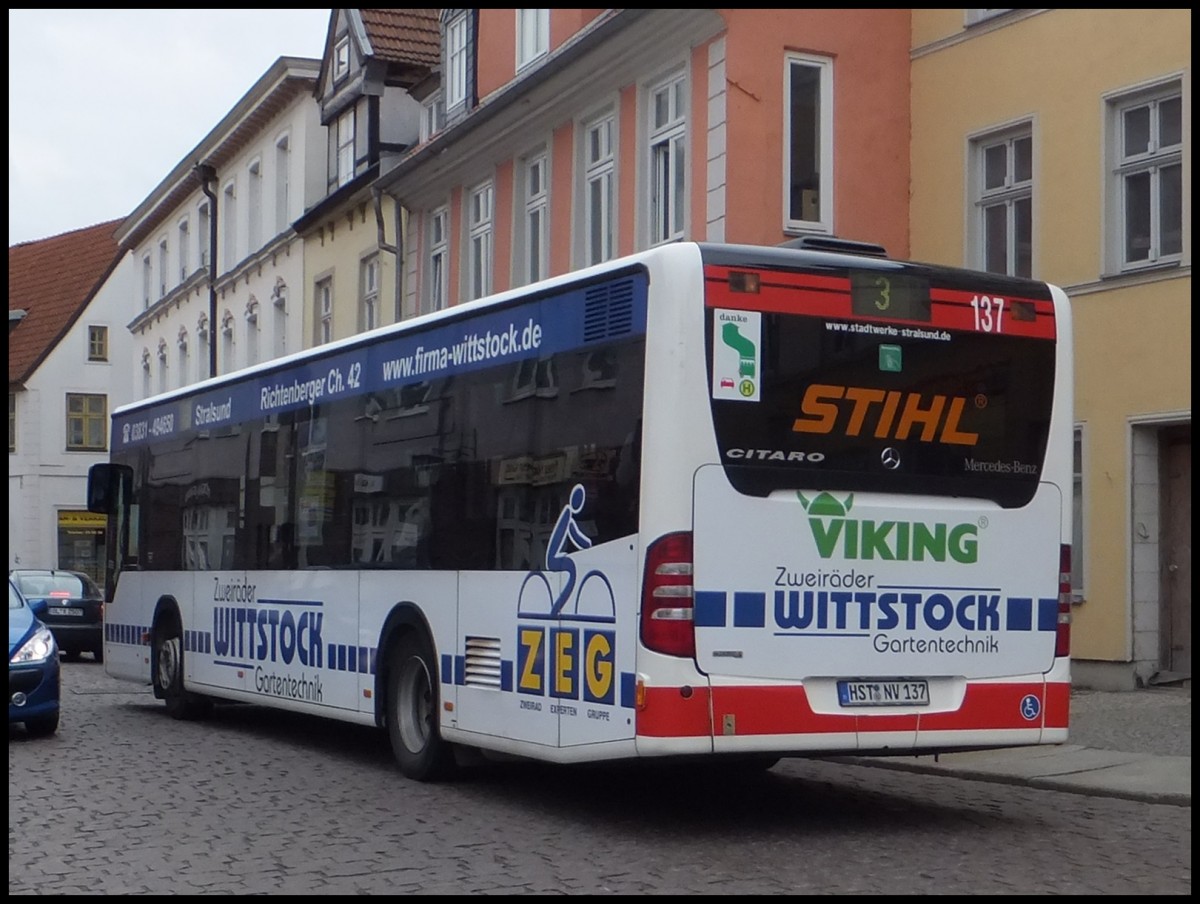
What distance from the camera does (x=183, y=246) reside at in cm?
5103

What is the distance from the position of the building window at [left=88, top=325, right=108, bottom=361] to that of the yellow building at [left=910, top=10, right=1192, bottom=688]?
4631cm

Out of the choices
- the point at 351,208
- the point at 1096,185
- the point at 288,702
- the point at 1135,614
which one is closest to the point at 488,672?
the point at 288,702

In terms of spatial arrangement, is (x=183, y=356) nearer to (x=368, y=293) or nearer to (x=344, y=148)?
(x=344, y=148)

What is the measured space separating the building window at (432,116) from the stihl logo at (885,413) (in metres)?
23.0

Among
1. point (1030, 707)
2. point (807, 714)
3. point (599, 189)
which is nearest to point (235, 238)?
point (599, 189)

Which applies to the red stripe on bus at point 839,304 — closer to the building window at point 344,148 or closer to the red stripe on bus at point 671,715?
the red stripe on bus at point 671,715

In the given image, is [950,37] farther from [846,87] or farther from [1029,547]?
[1029,547]

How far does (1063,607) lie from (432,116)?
81.0 ft

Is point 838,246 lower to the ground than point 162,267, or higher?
lower

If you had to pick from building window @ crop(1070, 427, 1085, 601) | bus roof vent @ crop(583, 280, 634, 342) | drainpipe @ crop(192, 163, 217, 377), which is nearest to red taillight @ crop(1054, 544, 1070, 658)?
bus roof vent @ crop(583, 280, 634, 342)

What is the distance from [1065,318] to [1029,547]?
1312 mm

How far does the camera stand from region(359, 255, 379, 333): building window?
35.4 m

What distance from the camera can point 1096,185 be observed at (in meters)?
19.6

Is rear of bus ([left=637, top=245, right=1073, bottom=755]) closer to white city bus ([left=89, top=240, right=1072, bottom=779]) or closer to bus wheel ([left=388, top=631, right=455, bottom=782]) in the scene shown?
white city bus ([left=89, top=240, right=1072, bottom=779])
